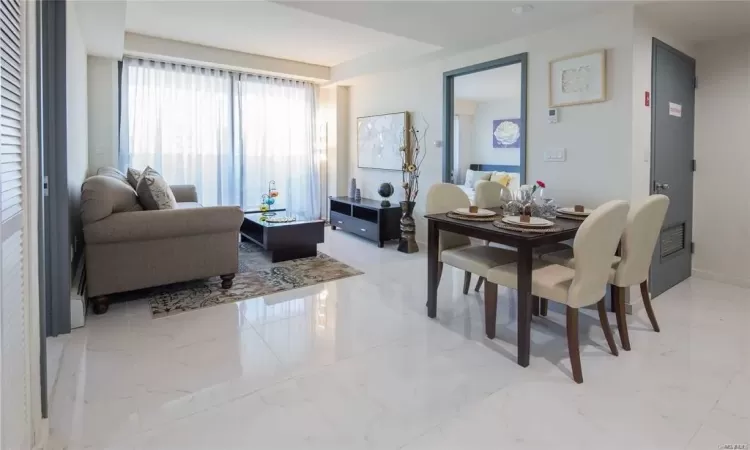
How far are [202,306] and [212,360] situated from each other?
0.90 meters

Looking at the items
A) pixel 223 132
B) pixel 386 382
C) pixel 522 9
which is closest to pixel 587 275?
pixel 386 382

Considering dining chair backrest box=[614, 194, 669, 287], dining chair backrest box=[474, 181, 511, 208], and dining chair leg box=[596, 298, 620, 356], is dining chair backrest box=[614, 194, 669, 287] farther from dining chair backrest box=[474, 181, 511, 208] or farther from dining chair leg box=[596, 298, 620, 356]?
dining chair backrest box=[474, 181, 511, 208]

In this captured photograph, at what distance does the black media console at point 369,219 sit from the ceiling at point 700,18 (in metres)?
3.23

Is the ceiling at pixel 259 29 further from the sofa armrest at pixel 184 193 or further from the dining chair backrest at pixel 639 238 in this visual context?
the dining chair backrest at pixel 639 238

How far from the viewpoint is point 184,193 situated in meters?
5.34

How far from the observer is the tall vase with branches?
503 centimetres

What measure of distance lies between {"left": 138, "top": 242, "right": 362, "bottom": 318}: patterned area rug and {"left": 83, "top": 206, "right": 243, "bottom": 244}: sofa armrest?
0.50 metres

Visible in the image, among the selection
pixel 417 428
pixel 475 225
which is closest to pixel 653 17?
pixel 475 225

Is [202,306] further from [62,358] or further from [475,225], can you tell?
[475,225]

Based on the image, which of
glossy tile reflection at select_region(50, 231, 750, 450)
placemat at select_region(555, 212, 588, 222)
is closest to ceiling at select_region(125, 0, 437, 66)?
placemat at select_region(555, 212, 588, 222)

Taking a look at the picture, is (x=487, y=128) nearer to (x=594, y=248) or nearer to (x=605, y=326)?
(x=605, y=326)

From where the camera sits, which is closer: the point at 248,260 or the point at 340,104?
the point at 248,260

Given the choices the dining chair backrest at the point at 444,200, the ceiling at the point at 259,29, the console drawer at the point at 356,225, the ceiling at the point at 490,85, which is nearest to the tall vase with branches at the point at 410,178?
the console drawer at the point at 356,225

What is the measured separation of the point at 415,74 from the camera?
533 centimetres
